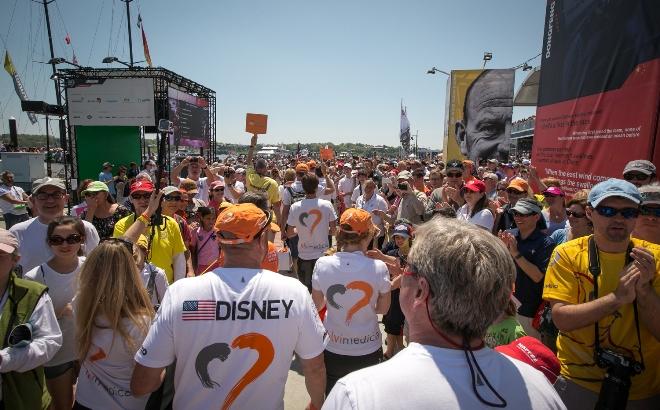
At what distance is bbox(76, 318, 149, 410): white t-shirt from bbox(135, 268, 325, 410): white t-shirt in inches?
17.5

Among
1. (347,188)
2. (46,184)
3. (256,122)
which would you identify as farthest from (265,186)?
(256,122)

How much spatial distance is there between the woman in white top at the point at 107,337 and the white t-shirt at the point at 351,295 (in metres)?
1.26

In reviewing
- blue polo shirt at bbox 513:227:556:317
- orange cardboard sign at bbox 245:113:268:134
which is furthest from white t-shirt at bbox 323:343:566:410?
orange cardboard sign at bbox 245:113:268:134

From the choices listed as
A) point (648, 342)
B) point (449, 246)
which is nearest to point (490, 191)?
point (648, 342)

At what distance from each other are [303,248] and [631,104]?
4333 millimetres

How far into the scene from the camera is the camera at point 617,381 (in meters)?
1.82

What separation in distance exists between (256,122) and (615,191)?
1008cm

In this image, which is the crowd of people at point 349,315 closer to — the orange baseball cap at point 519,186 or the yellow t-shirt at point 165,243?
the yellow t-shirt at point 165,243

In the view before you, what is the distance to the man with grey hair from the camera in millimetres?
921

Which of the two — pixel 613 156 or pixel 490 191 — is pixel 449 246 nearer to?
pixel 613 156

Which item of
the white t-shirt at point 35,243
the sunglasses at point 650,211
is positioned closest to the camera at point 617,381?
the sunglasses at point 650,211

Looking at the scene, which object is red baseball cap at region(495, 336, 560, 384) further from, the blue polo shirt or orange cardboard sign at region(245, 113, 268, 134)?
orange cardboard sign at region(245, 113, 268, 134)

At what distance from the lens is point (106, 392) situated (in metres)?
2.00

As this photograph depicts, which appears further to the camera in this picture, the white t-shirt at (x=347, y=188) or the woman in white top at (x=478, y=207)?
the white t-shirt at (x=347, y=188)
